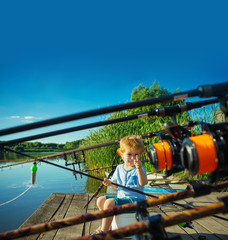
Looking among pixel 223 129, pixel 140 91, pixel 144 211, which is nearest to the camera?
pixel 223 129

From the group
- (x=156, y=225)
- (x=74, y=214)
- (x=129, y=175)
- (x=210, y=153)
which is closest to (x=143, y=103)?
(x=210, y=153)

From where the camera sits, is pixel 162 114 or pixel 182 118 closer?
pixel 162 114

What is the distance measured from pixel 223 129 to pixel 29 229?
3.36 feet

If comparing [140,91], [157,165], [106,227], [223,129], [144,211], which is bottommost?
[106,227]

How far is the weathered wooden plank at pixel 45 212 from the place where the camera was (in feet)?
9.21

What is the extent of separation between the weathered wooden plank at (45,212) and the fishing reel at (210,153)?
2316 millimetres

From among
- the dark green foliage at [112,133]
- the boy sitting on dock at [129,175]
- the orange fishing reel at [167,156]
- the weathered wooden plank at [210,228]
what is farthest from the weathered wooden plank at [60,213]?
the dark green foliage at [112,133]

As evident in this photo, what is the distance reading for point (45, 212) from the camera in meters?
3.19

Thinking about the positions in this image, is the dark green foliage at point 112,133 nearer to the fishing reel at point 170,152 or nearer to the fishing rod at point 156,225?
the fishing reel at point 170,152

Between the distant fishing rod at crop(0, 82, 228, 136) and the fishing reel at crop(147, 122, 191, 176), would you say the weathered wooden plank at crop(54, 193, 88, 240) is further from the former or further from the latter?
the distant fishing rod at crop(0, 82, 228, 136)

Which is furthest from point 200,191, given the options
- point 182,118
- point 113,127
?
point 113,127

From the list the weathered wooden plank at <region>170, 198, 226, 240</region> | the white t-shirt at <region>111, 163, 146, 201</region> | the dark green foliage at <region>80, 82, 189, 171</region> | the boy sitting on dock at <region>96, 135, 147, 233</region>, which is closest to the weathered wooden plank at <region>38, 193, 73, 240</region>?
the boy sitting on dock at <region>96, 135, 147, 233</region>

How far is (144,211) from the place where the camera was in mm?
1051

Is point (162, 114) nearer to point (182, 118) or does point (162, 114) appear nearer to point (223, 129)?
point (223, 129)
